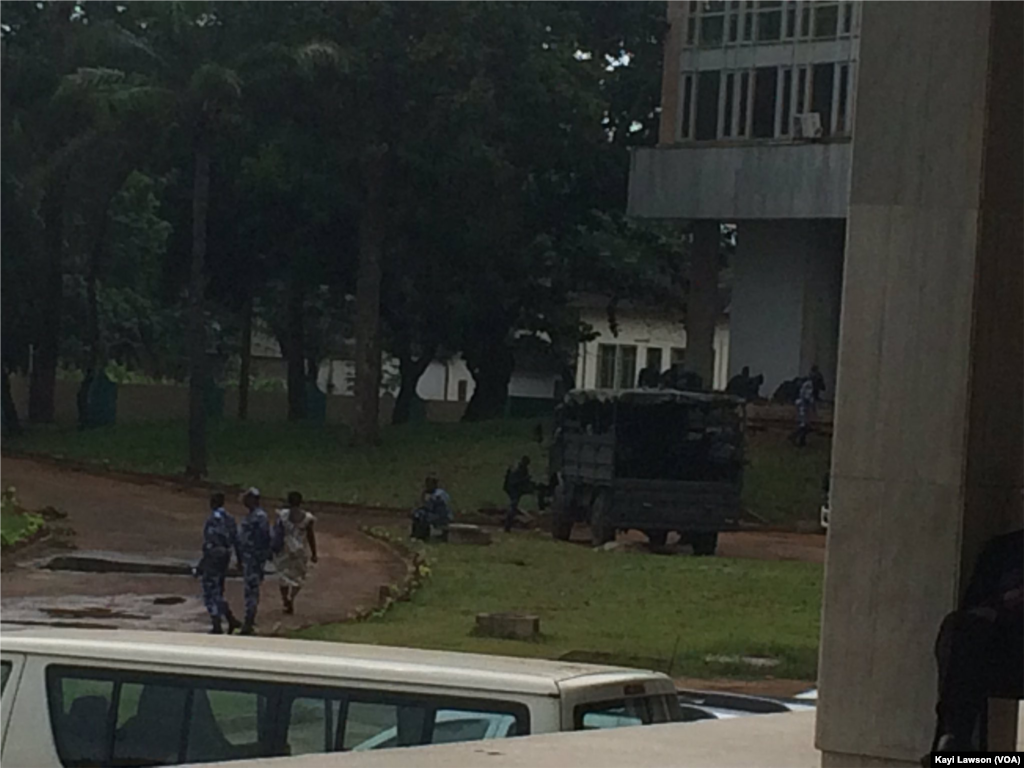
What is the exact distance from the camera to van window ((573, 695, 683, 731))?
796 cm

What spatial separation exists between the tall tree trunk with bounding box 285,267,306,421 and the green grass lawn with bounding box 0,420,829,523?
14.9 feet

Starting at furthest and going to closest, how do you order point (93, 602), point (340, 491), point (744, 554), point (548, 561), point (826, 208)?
point (826, 208)
point (340, 491)
point (744, 554)
point (548, 561)
point (93, 602)

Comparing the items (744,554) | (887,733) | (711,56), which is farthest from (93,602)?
(711,56)

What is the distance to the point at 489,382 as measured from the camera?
54344mm

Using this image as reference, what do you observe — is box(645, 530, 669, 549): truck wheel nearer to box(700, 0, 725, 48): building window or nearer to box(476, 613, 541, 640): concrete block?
box(476, 613, 541, 640): concrete block

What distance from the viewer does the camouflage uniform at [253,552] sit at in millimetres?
20156

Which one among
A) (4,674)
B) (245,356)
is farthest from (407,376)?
(4,674)

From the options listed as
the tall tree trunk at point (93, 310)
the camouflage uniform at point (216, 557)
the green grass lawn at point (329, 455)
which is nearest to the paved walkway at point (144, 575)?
the camouflage uniform at point (216, 557)

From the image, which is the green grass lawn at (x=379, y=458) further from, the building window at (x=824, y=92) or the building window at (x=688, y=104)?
the building window at (x=688, y=104)

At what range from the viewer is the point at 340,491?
3978 cm

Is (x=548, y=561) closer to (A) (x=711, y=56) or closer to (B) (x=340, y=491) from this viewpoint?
(B) (x=340, y=491)

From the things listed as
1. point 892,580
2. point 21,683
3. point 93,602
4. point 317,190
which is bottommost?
point 93,602

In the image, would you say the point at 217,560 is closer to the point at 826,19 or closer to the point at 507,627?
the point at 507,627

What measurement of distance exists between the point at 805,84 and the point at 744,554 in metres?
16.5
